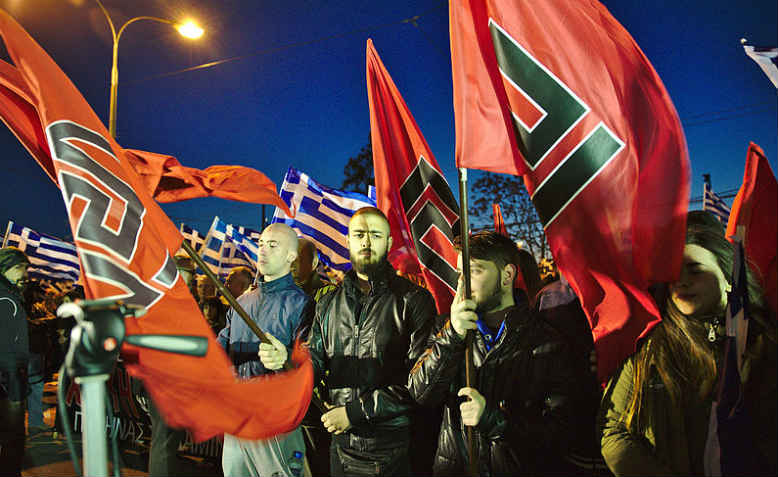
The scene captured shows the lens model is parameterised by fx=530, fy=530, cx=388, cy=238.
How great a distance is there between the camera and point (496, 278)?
2.86 metres

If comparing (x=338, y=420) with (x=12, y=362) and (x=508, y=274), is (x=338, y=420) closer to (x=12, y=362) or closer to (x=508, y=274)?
(x=508, y=274)

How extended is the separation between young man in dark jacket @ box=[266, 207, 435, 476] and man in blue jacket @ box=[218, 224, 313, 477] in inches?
12.6

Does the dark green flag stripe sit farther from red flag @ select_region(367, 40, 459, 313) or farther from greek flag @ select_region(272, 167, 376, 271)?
greek flag @ select_region(272, 167, 376, 271)

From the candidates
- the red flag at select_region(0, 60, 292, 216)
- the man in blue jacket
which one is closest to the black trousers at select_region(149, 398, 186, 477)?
the man in blue jacket

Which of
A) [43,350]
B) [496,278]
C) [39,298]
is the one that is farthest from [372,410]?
[39,298]

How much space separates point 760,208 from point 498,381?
85.7 inches

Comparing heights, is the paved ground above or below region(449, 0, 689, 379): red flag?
below

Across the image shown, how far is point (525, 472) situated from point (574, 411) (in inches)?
14.9

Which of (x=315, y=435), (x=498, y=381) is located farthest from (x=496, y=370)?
(x=315, y=435)

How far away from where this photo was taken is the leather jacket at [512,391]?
2512mm

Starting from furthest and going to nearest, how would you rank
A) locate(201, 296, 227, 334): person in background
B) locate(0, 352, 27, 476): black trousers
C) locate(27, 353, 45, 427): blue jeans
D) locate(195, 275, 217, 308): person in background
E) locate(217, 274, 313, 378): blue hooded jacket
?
locate(195, 275, 217, 308): person in background, locate(201, 296, 227, 334): person in background, locate(27, 353, 45, 427): blue jeans, locate(0, 352, 27, 476): black trousers, locate(217, 274, 313, 378): blue hooded jacket

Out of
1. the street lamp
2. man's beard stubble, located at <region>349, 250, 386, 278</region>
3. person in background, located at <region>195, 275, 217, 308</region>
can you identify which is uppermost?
the street lamp

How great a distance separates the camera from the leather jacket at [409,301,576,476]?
2.51 m

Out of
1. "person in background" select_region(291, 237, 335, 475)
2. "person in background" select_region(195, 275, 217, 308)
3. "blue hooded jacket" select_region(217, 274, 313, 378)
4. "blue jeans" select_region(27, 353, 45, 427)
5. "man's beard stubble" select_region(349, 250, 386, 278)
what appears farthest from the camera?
"person in background" select_region(195, 275, 217, 308)
